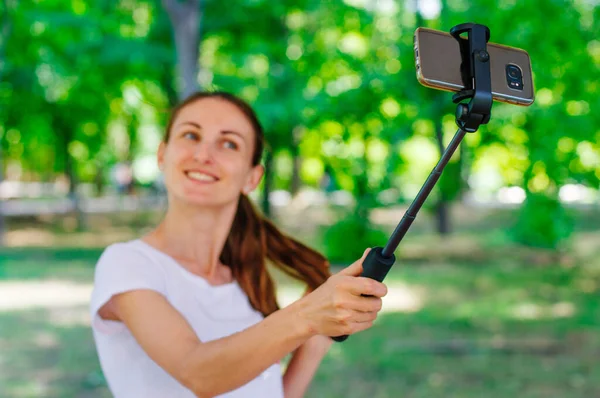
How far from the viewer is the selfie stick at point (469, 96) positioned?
1.09 m

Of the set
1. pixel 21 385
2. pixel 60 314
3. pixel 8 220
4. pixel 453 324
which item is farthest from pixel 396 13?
pixel 8 220

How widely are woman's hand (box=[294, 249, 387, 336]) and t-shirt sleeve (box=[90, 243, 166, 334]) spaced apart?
0.46 m

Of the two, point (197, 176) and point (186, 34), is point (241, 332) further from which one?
point (186, 34)

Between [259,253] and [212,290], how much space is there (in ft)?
0.81

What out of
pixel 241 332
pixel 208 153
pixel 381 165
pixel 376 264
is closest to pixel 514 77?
pixel 376 264

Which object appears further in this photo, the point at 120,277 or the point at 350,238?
the point at 350,238

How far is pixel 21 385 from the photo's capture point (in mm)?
6098

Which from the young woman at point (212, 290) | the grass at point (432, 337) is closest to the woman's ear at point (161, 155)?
the young woman at point (212, 290)

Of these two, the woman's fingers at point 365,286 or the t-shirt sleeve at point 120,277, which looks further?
the t-shirt sleeve at point 120,277

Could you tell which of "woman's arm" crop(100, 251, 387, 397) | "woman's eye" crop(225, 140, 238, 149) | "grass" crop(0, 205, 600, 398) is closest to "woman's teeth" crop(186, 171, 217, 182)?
"woman's eye" crop(225, 140, 238, 149)

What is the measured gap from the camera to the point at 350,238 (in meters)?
12.7

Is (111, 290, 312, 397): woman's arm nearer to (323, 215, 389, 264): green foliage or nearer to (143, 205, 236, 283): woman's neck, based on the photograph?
(143, 205, 236, 283): woman's neck

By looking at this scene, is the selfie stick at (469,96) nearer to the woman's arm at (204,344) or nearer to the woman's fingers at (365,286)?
the woman's fingers at (365,286)

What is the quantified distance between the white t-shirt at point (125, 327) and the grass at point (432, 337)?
4.31 meters
